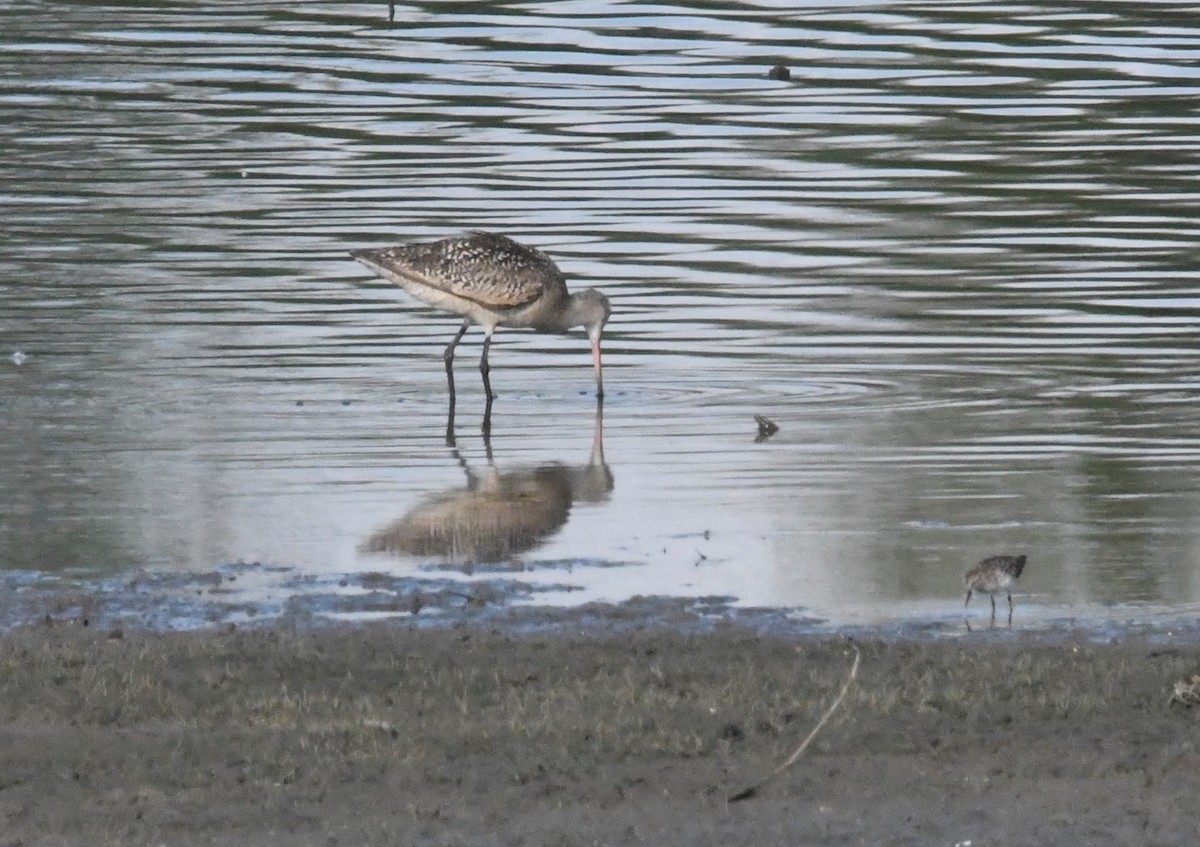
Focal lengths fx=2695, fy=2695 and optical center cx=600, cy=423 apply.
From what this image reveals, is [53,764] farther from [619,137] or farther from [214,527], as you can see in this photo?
[619,137]

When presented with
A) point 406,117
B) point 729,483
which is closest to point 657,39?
point 406,117

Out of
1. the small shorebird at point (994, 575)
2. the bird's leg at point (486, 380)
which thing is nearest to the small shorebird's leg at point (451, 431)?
the bird's leg at point (486, 380)

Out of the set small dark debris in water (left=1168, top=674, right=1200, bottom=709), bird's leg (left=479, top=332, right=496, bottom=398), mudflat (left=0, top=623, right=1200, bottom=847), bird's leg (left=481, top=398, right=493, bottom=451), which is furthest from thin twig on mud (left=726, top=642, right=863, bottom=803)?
bird's leg (left=479, top=332, right=496, bottom=398)

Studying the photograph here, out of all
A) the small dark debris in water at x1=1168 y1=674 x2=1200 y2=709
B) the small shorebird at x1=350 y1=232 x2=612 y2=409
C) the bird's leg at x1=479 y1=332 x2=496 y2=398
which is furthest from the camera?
the small shorebird at x1=350 y1=232 x2=612 y2=409

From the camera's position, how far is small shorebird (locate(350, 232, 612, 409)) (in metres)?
14.8

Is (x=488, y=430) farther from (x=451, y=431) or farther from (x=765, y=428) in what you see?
(x=765, y=428)

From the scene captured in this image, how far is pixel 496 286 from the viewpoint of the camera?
48.7ft

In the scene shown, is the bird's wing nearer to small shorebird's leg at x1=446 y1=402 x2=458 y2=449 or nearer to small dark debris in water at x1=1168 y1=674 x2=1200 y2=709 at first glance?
small shorebird's leg at x1=446 y1=402 x2=458 y2=449

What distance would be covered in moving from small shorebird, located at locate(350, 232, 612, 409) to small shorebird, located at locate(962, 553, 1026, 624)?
6059mm

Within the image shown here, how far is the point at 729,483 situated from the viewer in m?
11.3

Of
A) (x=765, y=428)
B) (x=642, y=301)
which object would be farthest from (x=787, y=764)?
(x=642, y=301)

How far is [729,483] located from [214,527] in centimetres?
224

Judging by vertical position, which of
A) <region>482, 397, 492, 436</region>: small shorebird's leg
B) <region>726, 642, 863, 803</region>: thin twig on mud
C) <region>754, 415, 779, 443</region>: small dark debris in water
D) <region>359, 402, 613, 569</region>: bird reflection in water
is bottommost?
<region>482, 397, 492, 436</region>: small shorebird's leg

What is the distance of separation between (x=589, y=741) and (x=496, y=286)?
7.99 meters
